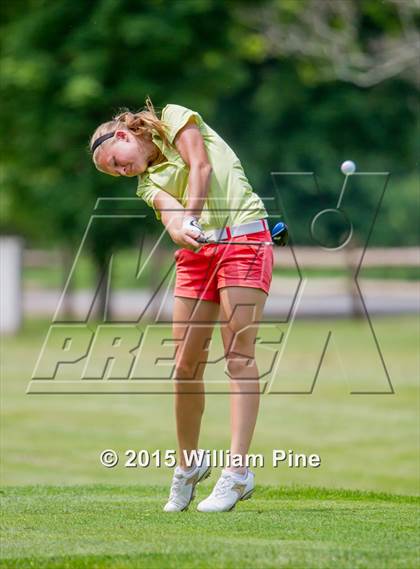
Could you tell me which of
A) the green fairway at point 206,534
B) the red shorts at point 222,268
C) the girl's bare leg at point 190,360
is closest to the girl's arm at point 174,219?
the red shorts at point 222,268

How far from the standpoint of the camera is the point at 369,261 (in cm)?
3014

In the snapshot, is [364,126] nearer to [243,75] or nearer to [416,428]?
[243,75]

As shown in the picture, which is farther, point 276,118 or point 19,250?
point 276,118

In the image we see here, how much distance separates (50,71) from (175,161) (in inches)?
794

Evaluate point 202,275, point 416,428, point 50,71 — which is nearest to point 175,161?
point 202,275

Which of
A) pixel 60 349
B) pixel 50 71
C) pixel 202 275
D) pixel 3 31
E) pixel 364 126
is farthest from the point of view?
pixel 364 126

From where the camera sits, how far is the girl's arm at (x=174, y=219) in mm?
5609

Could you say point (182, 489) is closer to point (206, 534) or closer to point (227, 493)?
point (227, 493)

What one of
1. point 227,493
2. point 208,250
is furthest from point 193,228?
point 227,493

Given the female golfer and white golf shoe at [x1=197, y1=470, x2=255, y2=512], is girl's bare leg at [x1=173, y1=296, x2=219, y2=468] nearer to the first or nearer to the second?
the female golfer

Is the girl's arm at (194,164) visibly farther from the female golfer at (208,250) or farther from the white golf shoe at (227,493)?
the white golf shoe at (227,493)

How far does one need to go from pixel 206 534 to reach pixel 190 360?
949mm

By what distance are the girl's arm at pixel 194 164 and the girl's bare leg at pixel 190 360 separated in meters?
0.44

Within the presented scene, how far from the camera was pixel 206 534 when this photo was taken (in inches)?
207
